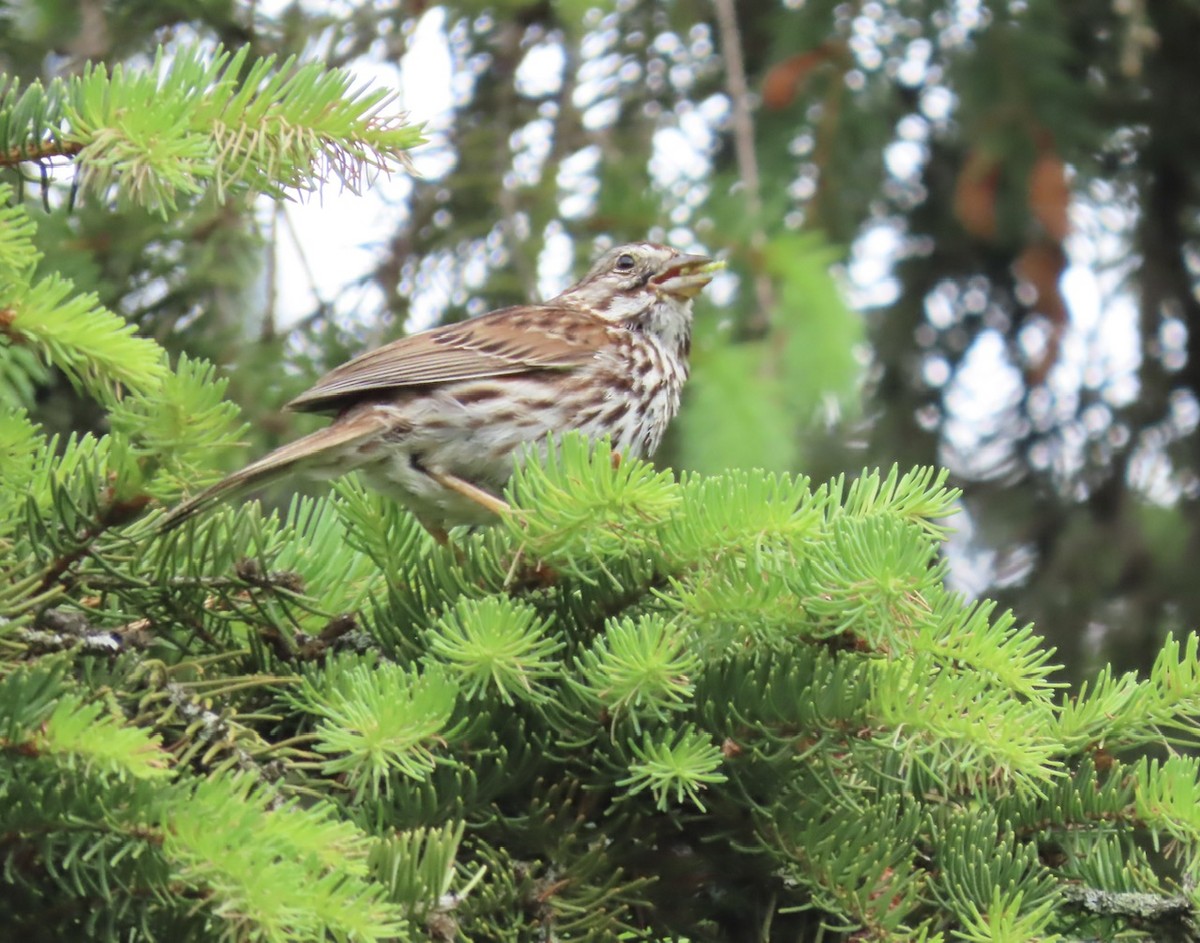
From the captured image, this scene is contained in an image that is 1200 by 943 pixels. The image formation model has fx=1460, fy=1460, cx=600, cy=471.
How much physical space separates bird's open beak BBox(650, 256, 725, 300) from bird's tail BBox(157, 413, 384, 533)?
1048 mm

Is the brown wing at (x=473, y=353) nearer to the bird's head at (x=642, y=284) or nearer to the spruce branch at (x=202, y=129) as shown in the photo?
the bird's head at (x=642, y=284)

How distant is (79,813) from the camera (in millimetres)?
1479

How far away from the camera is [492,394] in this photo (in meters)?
3.60

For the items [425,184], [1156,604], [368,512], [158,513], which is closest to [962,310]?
[1156,604]

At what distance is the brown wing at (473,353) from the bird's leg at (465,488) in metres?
0.27

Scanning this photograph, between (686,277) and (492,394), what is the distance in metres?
0.76

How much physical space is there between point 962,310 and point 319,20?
2345 millimetres

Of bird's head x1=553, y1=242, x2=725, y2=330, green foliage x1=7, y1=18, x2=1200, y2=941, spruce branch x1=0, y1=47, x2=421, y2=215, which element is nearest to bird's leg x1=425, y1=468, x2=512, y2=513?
bird's head x1=553, y1=242, x2=725, y2=330

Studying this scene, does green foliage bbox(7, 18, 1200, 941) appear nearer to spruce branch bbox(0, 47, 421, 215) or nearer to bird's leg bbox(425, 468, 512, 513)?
spruce branch bbox(0, 47, 421, 215)

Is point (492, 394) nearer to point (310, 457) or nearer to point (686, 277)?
point (310, 457)

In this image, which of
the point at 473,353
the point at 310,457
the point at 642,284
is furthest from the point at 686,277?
the point at 310,457

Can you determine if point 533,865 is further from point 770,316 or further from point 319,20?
point 319,20

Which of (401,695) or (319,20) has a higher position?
(319,20)

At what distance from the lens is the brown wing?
345 cm
